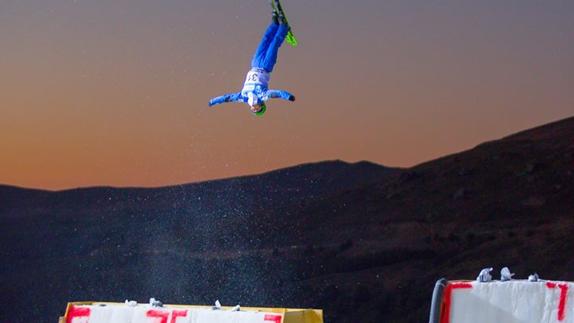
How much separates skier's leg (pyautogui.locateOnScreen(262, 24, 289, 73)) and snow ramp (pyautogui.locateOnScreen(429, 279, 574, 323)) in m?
6.67

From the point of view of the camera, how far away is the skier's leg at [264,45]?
15875 millimetres

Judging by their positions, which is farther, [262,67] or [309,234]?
[309,234]

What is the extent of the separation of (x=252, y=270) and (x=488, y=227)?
11.0 meters

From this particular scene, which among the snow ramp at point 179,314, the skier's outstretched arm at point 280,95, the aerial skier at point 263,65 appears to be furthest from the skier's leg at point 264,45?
the snow ramp at point 179,314

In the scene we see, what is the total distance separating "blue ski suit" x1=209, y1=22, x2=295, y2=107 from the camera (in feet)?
51.3

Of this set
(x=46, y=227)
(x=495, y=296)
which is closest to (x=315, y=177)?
(x=46, y=227)

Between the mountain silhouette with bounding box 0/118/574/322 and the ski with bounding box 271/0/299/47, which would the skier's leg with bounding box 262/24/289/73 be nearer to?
the ski with bounding box 271/0/299/47

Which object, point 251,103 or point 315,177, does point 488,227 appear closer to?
point 315,177

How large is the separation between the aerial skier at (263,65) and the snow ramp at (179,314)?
446cm

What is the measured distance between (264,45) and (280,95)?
1579 mm

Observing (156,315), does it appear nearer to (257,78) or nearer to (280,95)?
(280,95)

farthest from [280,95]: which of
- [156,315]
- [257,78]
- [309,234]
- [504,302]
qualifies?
[309,234]

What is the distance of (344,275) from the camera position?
52.8 meters

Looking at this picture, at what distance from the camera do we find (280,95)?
14500 millimetres
